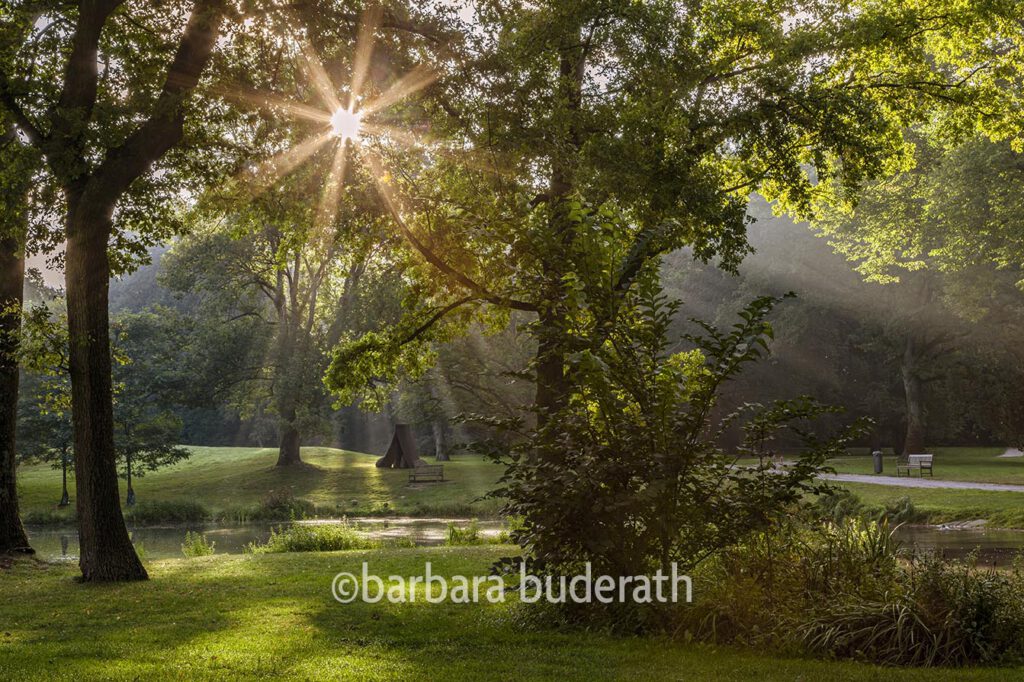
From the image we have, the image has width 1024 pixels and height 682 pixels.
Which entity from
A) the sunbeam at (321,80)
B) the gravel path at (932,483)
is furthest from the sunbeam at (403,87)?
the gravel path at (932,483)

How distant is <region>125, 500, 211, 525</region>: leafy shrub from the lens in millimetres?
34062

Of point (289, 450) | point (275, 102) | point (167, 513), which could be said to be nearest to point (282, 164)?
point (275, 102)

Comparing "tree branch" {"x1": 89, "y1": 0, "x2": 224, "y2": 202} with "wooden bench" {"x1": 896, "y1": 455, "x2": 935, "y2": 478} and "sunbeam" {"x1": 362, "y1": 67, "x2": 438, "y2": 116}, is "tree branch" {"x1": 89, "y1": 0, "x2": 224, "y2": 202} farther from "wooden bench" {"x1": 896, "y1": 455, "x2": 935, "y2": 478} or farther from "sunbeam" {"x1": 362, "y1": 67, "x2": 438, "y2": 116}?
"wooden bench" {"x1": 896, "y1": 455, "x2": 935, "y2": 478}

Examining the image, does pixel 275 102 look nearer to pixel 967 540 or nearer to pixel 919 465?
pixel 967 540

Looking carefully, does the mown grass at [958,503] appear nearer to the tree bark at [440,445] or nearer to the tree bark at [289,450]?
the tree bark at [289,450]

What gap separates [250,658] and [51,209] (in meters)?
11.8

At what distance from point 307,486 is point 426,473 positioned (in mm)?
5743

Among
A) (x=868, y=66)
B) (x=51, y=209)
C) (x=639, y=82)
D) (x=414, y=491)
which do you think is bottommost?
(x=414, y=491)

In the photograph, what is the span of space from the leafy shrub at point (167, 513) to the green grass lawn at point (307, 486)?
4.83 feet

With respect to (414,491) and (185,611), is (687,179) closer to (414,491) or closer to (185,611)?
(185,611)

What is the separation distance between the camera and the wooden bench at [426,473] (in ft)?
143

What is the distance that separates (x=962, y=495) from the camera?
88.7 ft

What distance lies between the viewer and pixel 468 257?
54.0 ft

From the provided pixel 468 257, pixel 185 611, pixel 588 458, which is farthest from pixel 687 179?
pixel 185 611
